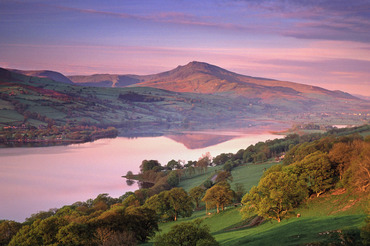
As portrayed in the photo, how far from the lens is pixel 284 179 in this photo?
25234mm

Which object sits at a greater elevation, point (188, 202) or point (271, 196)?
point (271, 196)

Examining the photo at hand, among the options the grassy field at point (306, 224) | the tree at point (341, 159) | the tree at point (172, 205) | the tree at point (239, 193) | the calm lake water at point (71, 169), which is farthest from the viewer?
the calm lake water at point (71, 169)

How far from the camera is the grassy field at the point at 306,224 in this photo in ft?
49.5

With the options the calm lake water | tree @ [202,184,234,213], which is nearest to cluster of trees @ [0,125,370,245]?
tree @ [202,184,234,213]

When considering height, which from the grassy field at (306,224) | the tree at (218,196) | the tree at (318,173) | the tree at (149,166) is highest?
the tree at (318,173)

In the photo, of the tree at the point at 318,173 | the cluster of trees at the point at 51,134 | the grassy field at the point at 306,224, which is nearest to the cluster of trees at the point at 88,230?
the grassy field at the point at 306,224

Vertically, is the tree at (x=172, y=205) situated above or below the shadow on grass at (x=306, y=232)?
below

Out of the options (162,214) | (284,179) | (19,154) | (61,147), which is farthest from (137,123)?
(284,179)

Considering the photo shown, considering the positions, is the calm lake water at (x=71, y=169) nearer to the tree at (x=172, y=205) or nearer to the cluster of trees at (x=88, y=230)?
the tree at (x=172, y=205)

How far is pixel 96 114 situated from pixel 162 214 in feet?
519

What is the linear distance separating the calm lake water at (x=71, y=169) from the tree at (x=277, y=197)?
1223 inches

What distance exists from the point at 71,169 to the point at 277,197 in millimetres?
56538

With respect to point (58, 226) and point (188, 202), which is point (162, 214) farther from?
point (58, 226)

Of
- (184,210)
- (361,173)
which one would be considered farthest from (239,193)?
(361,173)
